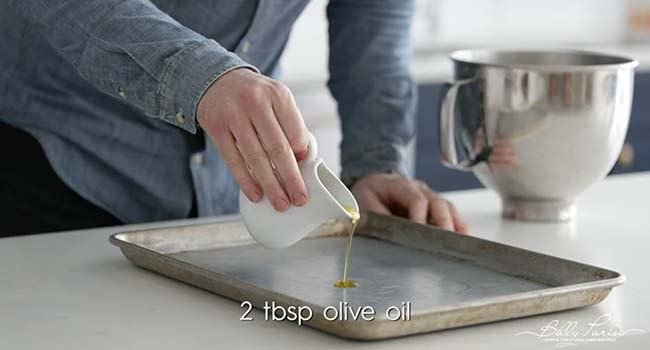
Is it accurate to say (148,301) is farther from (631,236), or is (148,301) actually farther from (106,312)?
(631,236)

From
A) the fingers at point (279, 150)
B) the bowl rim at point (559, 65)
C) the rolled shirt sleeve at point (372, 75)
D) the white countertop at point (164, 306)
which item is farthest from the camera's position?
the rolled shirt sleeve at point (372, 75)

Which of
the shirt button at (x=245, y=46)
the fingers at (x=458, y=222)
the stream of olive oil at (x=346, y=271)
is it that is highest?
the shirt button at (x=245, y=46)

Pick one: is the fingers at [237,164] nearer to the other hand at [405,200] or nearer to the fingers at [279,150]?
the fingers at [279,150]

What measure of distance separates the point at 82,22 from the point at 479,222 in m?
0.54

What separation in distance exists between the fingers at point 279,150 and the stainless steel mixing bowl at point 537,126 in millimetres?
439

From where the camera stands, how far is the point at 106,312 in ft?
3.32

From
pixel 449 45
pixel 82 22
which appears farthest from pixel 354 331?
pixel 449 45

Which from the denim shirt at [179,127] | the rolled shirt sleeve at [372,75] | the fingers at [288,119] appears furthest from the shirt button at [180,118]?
the rolled shirt sleeve at [372,75]

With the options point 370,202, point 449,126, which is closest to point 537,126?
point 449,126

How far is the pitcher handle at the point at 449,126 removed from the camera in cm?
147

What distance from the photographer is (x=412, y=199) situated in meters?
1.45

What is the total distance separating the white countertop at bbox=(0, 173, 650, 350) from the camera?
93cm

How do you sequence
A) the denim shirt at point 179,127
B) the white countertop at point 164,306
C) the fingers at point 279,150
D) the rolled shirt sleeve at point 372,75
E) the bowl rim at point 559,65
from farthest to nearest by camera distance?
1. the rolled shirt sleeve at point 372,75
2. the denim shirt at point 179,127
3. the bowl rim at point 559,65
4. the fingers at point 279,150
5. the white countertop at point 164,306

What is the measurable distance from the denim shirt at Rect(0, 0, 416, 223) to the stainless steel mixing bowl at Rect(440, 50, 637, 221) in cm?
18
